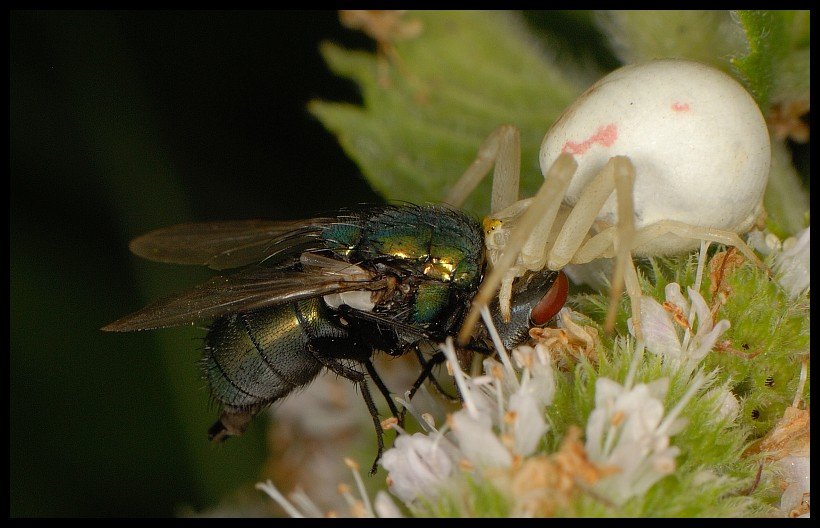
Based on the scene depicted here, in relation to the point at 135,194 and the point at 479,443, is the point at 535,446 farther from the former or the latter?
the point at 135,194

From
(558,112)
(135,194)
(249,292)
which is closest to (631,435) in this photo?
(249,292)

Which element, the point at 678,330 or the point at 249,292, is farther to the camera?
the point at 249,292

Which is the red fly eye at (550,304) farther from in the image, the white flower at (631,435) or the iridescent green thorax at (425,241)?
the white flower at (631,435)

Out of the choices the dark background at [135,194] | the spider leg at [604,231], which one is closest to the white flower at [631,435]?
the spider leg at [604,231]

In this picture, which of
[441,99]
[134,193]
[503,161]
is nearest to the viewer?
[503,161]

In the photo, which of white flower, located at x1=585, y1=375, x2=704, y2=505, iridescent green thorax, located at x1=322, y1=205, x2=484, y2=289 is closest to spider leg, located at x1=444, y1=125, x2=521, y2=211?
iridescent green thorax, located at x1=322, y1=205, x2=484, y2=289

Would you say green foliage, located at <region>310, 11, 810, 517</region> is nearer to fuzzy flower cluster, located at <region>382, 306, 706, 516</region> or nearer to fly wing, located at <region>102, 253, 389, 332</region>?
fuzzy flower cluster, located at <region>382, 306, 706, 516</region>

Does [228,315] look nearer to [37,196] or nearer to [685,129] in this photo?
[685,129]
